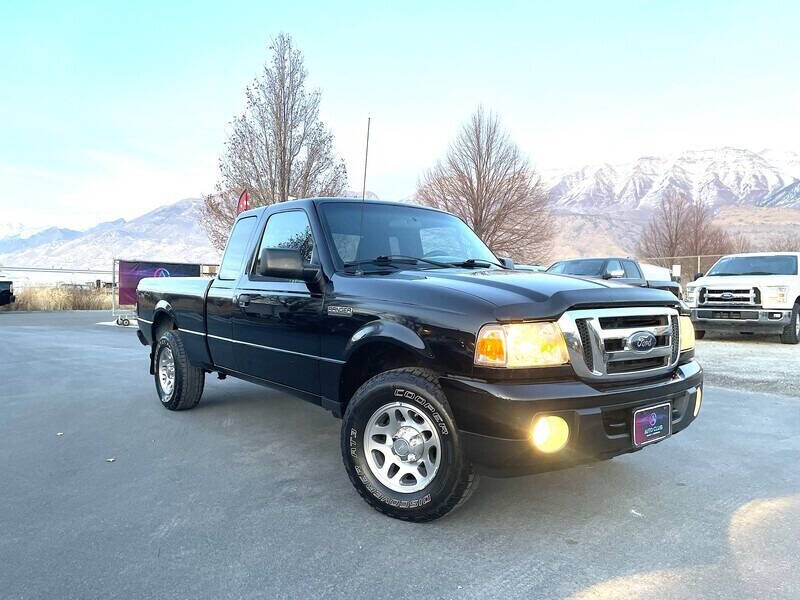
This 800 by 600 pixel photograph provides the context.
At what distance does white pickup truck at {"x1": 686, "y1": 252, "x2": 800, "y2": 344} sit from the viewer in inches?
402

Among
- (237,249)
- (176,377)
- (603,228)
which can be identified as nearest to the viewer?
(237,249)

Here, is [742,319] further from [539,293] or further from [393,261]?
[539,293]

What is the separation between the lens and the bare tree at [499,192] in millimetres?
28469

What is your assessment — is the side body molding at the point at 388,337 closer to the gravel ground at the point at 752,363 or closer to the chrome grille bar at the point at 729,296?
the gravel ground at the point at 752,363

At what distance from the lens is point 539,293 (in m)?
2.93

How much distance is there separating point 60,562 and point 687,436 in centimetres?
439

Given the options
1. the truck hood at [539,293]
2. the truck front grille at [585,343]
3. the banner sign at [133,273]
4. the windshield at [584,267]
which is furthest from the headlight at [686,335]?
the banner sign at [133,273]

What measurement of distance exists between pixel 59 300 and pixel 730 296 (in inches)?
821

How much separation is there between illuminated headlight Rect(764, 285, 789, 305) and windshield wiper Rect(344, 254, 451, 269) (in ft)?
28.9

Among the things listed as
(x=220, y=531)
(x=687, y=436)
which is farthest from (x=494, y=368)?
(x=687, y=436)

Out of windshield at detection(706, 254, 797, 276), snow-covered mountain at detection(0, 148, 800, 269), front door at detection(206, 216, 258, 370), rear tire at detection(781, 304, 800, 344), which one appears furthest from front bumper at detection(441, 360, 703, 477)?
snow-covered mountain at detection(0, 148, 800, 269)

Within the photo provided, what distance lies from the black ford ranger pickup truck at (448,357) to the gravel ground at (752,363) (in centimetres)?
406

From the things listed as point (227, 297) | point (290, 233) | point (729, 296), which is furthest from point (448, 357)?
point (729, 296)

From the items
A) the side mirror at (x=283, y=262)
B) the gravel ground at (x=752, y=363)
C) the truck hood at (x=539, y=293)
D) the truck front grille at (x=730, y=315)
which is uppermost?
the side mirror at (x=283, y=262)
